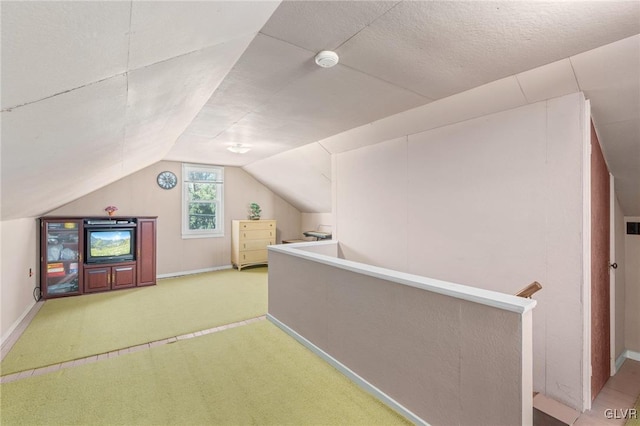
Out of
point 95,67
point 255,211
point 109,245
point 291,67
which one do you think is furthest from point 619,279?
point 109,245

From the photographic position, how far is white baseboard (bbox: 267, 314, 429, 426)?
1994 millimetres

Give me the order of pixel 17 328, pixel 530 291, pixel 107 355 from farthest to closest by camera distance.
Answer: pixel 17 328
pixel 107 355
pixel 530 291

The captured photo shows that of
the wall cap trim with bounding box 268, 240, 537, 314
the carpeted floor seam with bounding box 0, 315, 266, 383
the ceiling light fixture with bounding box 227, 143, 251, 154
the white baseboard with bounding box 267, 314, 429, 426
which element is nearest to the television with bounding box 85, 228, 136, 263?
the ceiling light fixture with bounding box 227, 143, 251, 154

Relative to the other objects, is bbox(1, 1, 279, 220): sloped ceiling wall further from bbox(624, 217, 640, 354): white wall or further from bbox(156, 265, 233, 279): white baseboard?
bbox(624, 217, 640, 354): white wall

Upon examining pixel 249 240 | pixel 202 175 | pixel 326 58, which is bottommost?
pixel 249 240

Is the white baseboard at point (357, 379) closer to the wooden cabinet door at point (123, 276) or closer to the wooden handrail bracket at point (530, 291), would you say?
the wooden handrail bracket at point (530, 291)

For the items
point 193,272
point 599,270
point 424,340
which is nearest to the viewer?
point 424,340

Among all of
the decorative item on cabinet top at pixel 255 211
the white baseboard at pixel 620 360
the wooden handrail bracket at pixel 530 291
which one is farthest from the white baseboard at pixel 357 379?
the decorative item on cabinet top at pixel 255 211

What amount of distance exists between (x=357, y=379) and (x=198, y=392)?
4.14 ft

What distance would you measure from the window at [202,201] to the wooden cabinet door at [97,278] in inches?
63.5

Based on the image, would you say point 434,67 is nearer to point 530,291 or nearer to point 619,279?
point 530,291

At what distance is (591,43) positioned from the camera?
183 centimetres

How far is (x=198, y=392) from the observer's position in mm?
2293

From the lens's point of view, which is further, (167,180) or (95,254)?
(167,180)
